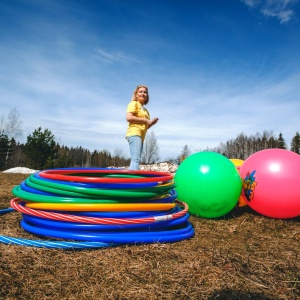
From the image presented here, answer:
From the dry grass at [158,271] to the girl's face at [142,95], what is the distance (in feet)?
8.90

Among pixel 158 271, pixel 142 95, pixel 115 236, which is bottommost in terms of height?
pixel 158 271

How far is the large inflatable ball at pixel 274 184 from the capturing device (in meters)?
3.97

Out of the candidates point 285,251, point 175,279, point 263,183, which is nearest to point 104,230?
point 175,279

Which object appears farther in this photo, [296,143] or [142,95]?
[296,143]

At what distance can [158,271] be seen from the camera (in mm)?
2137

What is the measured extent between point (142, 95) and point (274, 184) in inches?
105

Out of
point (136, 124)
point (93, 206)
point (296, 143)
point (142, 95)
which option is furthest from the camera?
point (296, 143)

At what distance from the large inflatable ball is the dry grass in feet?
3.43

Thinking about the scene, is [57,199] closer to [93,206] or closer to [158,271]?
[93,206]

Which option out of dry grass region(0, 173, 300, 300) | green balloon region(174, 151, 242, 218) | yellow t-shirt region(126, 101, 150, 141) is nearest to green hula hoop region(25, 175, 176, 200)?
dry grass region(0, 173, 300, 300)

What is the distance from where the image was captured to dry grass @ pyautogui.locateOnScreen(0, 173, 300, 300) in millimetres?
1803

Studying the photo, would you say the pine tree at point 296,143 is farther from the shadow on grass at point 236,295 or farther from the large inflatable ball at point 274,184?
the shadow on grass at point 236,295

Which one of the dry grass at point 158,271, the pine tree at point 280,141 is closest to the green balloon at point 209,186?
the dry grass at point 158,271

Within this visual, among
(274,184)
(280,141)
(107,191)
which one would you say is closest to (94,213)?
(107,191)
